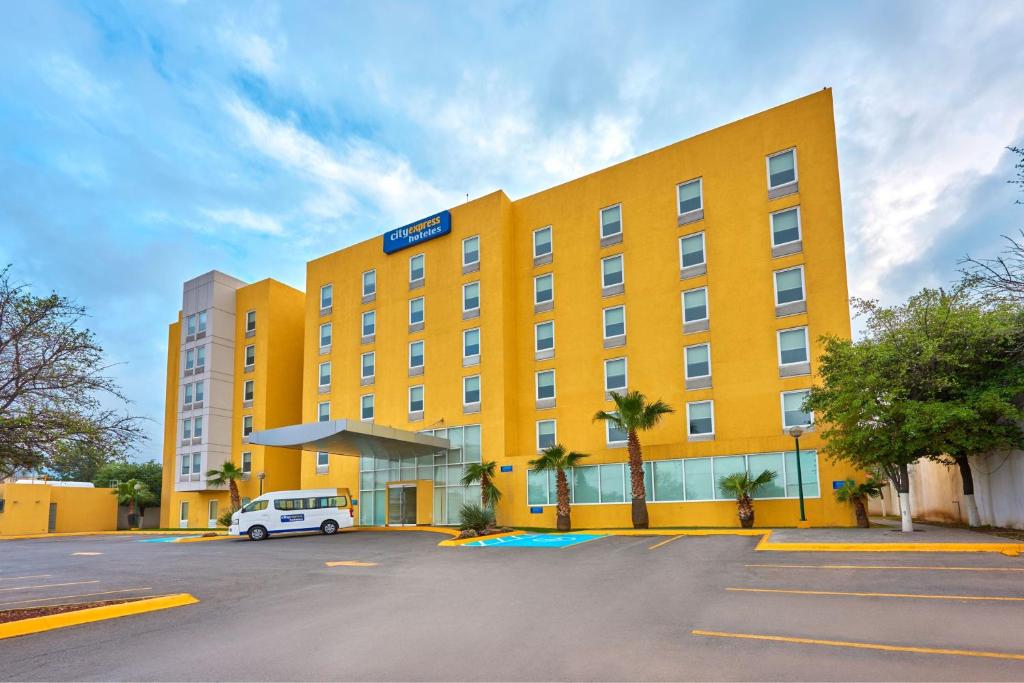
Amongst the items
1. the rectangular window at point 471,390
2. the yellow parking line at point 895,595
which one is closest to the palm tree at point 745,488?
the rectangular window at point 471,390

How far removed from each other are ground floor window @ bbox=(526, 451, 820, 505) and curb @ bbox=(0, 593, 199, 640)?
1970 centimetres

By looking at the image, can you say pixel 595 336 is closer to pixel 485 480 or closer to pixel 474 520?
pixel 485 480

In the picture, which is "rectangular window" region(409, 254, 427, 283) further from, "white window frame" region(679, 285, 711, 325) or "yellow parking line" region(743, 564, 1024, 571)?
"yellow parking line" region(743, 564, 1024, 571)

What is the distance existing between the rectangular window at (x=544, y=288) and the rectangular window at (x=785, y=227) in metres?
10.7

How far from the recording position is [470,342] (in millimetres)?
36281

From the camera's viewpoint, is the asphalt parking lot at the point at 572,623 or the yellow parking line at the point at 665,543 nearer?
the asphalt parking lot at the point at 572,623

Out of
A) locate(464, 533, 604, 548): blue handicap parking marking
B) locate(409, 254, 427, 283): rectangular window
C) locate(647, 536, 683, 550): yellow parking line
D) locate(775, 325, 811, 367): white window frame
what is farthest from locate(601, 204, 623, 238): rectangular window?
locate(647, 536, 683, 550): yellow parking line

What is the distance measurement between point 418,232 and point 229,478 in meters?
20.1

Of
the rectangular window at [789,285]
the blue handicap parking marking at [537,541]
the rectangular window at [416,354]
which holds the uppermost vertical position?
the rectangular window at [789,285]

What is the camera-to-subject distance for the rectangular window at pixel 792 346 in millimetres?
27906

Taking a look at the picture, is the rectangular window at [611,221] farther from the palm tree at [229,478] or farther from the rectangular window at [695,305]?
the palm tree at [229,478]

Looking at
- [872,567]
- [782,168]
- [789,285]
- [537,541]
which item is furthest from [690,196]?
[872,567]

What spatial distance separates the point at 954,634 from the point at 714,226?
24.4 m

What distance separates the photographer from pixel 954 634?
26.8 ft
